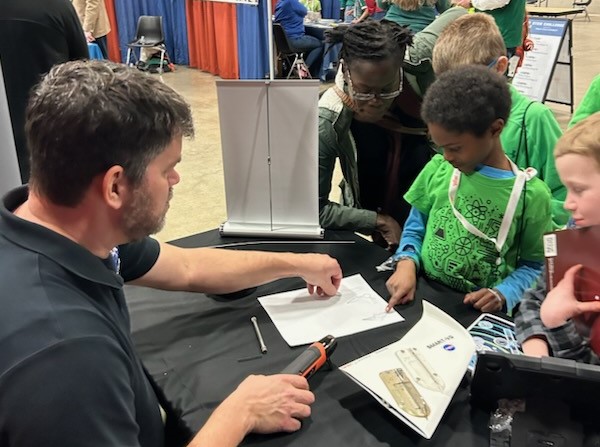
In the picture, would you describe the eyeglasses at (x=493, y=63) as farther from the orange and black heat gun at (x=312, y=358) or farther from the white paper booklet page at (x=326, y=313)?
the orange and black heat gun at (x=312, y=358)

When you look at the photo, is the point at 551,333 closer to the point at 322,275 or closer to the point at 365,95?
the point at 322,275

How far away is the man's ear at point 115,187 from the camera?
28.3 inches

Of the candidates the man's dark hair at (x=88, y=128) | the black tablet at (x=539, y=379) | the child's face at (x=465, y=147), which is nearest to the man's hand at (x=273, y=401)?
the black tablet at (x=539, y=379)

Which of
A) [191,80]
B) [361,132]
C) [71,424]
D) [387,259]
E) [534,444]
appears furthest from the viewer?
[191,80]

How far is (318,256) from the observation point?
1244 mm

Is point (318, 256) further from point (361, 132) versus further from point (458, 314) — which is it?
point (361, 132)

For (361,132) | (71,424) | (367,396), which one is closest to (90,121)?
(71,424)

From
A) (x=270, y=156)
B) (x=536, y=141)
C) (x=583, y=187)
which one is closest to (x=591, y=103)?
(x=536, y=141)

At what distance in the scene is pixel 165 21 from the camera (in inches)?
303

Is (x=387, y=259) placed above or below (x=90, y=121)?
→ below

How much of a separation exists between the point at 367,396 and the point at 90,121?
1.99 feet

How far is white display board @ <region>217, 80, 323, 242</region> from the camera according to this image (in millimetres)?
1409

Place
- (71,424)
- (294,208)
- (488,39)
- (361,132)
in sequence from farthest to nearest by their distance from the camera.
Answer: (361,132)
(488,39)
(294,208)
(71,424)

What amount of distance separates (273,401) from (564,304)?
19.5 inches
